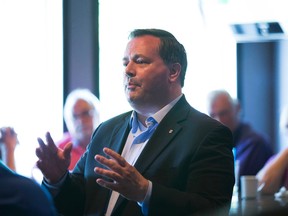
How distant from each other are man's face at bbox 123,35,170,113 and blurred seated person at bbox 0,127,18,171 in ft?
7.35

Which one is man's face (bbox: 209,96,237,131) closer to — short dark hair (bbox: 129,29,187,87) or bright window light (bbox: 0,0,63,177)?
bright window light (bbox: 0,0,63,177)

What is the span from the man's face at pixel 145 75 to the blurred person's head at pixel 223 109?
267cm

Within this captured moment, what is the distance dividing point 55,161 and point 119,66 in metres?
3.78

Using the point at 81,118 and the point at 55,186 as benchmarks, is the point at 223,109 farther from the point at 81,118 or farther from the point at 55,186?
the point at 55,186

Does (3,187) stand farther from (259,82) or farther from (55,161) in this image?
(259,82)

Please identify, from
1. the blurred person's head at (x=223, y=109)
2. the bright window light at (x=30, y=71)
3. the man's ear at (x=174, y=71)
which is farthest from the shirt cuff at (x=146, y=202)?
the bright window light at (x=30, y=71)

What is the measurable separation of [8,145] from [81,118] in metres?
0.60

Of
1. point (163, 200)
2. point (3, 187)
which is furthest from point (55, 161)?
point (3, 187)

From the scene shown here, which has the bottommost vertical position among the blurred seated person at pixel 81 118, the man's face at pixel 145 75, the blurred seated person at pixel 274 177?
the blurred seated person at pixel 274 177

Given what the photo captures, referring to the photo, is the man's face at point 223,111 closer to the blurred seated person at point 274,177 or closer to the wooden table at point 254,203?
the blurred seated person at point 274,177

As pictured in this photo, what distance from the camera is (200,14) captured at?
691cm

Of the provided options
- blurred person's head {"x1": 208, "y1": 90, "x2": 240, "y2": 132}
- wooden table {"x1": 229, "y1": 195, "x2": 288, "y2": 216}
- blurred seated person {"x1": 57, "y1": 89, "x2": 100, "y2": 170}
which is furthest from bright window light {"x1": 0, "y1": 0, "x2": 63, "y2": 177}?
wooden table {"x1": 229, "y1": 195, "x2": 288, "y2": 216}

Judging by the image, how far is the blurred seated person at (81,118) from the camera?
204 inches

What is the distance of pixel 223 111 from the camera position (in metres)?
5.60
